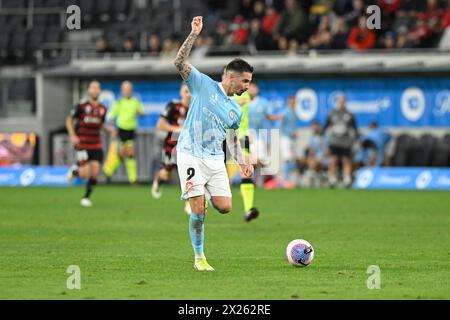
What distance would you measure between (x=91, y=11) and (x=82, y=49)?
2065 millimetres

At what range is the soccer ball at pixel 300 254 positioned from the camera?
13023 mm

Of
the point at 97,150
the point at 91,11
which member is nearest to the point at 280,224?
the point at 97,150

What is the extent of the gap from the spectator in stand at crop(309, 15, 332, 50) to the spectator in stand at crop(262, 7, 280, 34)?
134cm

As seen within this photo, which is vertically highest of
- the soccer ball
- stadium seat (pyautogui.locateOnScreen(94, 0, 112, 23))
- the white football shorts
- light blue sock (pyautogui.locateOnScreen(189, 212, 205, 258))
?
stadium seat (pyautogui.locateOnScreen(94, 0, 112, 23))

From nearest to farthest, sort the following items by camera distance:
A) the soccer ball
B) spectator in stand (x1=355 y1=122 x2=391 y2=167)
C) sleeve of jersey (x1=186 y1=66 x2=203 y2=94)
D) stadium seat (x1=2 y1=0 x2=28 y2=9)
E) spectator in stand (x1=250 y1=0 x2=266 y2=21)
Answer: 1. sleeve of jersey (x1=186 y1=66 x2=203 y2=94)
2. the soccer ball
3. spectator in stand (x1=355 y1=122 x2=391 y2=167)
4. spectator in stand (x1=250 y1=0 x2=266 y2=21)
5. stadium seat (x1=2 y1=0 x2=28 y2=9)

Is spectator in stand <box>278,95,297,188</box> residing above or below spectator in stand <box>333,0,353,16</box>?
below

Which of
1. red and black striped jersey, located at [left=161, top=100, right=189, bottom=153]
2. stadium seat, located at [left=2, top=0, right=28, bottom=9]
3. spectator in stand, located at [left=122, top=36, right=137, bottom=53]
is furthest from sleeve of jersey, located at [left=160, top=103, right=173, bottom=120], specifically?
stadium seat, located at [left=2, top=0, right=28, bottom=9]

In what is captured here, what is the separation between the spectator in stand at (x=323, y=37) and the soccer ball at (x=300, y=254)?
63.1 ft

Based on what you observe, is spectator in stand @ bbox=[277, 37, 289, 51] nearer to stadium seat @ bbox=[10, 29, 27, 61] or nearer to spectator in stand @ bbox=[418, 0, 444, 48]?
spectator in stand @ bbox=[418, 0, 444, 48]

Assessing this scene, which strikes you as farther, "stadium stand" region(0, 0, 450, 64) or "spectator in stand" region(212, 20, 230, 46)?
"spectator in stand" region(212, 20, 230, 46)

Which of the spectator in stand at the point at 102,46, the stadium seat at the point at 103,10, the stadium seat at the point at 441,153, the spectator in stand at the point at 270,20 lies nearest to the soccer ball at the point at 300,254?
the stadium seat at the point at 441,153

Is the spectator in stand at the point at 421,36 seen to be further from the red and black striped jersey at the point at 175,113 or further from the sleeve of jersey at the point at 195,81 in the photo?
the sleeve of jersey at the point at 195,81

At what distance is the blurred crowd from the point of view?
103 feet
